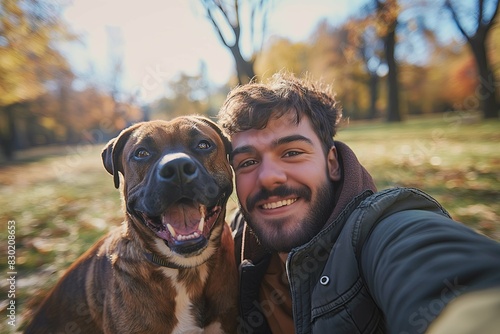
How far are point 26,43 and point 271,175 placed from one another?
252 inches

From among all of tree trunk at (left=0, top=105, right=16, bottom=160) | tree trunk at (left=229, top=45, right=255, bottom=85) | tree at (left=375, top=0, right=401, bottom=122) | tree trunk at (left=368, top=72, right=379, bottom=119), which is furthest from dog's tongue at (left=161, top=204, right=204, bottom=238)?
tree trunk at (left=368, top=72, right=379, bottom=119)

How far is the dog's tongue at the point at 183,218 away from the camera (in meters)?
2.34

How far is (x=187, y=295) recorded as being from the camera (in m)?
2.44

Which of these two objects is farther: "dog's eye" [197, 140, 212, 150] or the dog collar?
"dog's eye" [197, 140, 212, 150]

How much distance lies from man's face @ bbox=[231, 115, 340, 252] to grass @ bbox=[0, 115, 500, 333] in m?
1.75

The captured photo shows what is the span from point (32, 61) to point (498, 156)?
9.33 metres

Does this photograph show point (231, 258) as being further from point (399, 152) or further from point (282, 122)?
point (399, 152)

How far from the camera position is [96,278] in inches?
105

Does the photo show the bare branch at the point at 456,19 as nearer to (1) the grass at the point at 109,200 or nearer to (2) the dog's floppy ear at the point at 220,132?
(1) the grass at the point at 109,200

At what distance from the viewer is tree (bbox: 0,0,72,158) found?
233 inches

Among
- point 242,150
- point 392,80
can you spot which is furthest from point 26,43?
point 392,80

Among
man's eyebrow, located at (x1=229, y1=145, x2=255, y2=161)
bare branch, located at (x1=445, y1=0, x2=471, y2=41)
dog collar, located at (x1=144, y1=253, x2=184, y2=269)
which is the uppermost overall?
bare branch, located at (x1=445, y1=0, x2=471, y2=41)

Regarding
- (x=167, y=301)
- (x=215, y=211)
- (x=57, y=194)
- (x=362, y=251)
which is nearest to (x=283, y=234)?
(x=215, y=211)

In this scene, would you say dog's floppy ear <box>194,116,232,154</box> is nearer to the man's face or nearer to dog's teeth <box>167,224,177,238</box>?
the man's face
